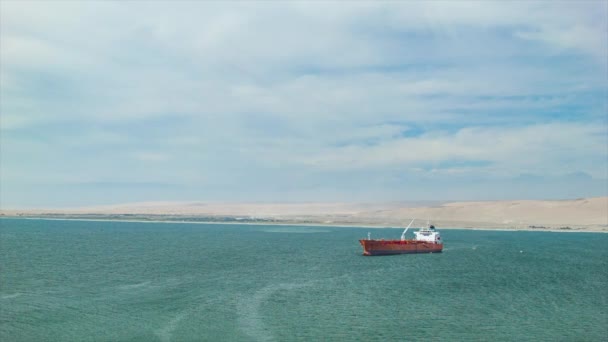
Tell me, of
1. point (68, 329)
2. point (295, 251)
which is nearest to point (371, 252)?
point (295, 251)

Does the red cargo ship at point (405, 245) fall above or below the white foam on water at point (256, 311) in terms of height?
above

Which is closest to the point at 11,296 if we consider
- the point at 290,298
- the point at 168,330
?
the point at 168,330

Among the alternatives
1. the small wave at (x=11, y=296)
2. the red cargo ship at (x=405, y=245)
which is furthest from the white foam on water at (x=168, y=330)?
the red cargo ship at (x=405, y=245)

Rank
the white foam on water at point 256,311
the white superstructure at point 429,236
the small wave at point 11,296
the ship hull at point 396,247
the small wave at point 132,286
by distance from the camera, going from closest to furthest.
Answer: the white foam on water at point 256,311
the small wave at point 11,296
the small wave at point 132,286
the ship hull at point 396,247
the white superstructure at point 429,236

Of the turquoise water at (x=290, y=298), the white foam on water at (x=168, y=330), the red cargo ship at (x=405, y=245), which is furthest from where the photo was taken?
the red cargo ship at (x=405, y=245)

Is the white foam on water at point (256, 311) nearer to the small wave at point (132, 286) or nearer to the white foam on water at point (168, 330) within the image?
the white foam on water at point (168, 330)

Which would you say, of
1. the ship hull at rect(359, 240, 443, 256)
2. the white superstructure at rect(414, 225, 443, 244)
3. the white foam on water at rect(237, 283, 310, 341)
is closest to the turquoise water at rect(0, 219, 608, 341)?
the white foam on water at rect(237, 283, 310, 341)

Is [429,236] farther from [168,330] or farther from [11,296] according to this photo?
[11,296]
